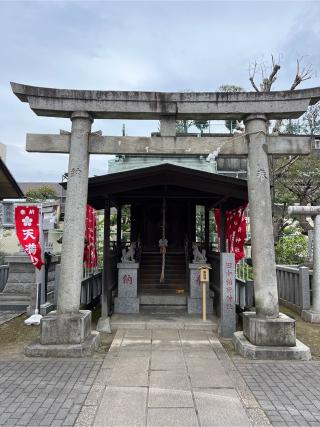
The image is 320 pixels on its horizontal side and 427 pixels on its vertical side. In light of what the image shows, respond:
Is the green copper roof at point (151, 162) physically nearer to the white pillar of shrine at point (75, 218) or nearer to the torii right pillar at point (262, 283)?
the white pillar of shrine at point (75, 218)

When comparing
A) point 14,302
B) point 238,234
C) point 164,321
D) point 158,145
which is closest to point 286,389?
point 164,321

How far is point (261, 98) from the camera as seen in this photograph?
24.0 feet

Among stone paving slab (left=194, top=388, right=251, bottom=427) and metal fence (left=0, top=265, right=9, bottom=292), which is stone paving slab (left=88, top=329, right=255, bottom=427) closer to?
stone paving slab (left=194, top=388, right=251, bottom=427)

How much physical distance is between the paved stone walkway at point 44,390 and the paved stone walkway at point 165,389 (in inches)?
7.7

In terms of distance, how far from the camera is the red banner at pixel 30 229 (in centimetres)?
934

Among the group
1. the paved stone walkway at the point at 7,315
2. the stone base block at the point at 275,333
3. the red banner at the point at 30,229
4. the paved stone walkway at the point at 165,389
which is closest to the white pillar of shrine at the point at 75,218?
the paved stone walkway at the point at 165,389

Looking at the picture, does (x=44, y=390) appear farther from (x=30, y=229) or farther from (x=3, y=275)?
(x=3, y=275)

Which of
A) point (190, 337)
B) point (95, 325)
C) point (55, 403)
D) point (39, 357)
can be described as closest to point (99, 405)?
point (55, 403)

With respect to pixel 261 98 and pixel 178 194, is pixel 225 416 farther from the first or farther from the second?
pixel 178 194

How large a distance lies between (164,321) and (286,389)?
4.47 meters

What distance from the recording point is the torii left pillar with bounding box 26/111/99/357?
6613 mm

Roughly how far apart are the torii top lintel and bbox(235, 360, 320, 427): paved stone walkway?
16.2ft

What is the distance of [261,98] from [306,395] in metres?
5.50

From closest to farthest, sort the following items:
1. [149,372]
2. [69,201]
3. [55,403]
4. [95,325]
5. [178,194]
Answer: [55,403], [149,372], [69,201], [95,325], [178,194]
